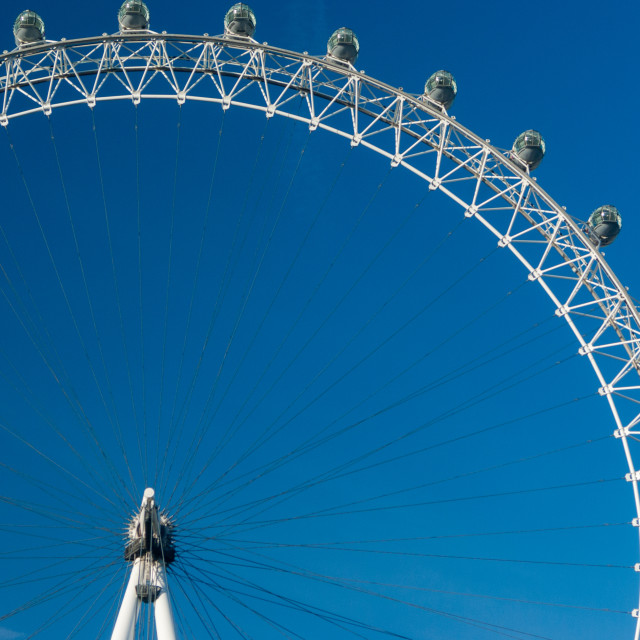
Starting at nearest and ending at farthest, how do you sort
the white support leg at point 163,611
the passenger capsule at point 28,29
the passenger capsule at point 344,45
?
the white support leg at point 163,611, the passenger capsule at point 28,29, the passenger capsule at point 344,45

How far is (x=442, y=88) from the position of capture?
33188 millimetres

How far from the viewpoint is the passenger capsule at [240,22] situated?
109 ft

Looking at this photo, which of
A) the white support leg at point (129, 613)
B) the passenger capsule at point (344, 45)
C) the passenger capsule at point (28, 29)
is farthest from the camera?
the passenger capsule at point (344, 45)

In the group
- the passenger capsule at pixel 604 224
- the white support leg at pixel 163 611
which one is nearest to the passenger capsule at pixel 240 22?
the passenger capsule at pixel 604 224

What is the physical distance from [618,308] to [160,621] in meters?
16.6

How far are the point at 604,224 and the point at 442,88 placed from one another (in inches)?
272

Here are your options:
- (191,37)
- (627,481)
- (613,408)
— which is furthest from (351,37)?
(627,481)

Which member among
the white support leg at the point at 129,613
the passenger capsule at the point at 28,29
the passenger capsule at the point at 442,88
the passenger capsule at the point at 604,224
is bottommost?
the white support leg at the point at 129,613

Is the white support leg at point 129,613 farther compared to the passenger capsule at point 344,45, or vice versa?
the passenger capsule at point 344,45

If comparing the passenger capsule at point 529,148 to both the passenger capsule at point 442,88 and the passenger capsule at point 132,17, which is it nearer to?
the passenger capsule at point 442,88

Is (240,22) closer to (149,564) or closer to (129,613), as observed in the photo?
(149,564)

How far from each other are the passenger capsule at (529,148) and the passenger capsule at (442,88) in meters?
2.65

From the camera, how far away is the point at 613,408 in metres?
31.2

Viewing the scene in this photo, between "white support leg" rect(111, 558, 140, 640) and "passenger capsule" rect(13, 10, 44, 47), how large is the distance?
1707 cm
